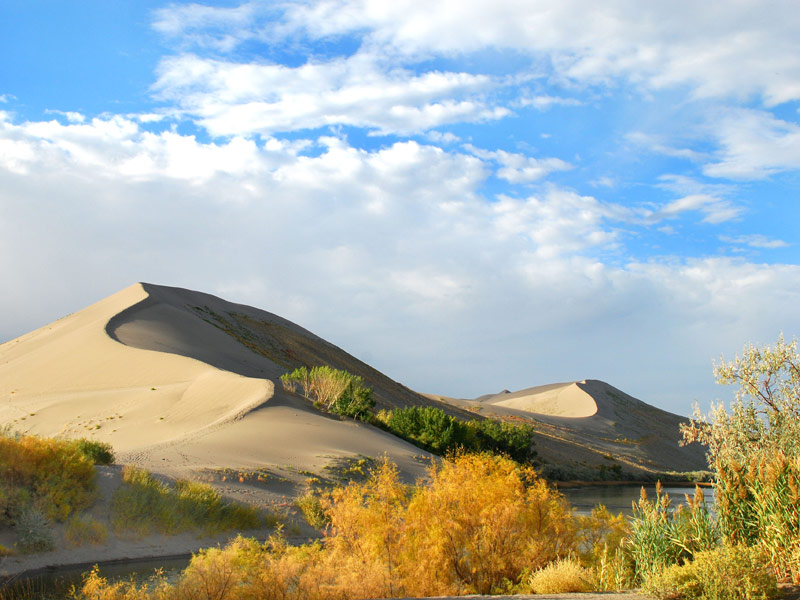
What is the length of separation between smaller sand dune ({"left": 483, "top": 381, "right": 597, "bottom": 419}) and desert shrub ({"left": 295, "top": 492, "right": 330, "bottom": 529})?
285 ft

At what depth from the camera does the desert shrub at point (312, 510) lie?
25188 mm

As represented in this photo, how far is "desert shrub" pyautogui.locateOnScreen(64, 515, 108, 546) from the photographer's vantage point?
19.6 meters

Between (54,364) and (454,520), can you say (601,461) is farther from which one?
(454,520)

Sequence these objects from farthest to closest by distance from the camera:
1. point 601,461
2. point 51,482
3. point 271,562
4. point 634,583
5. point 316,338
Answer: point 316,338, point 601,461, point 51,482, point 271,562, point 634,583

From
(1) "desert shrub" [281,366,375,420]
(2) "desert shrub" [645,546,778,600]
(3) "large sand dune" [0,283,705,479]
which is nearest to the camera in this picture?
(2) "desert shrub" [645,546,778,600]

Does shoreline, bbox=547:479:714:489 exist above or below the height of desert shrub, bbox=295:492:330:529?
below

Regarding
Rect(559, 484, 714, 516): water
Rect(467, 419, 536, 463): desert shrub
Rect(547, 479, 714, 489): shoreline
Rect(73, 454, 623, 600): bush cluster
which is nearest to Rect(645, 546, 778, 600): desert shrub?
Rect(73, 454, 623, 600): bush cluster

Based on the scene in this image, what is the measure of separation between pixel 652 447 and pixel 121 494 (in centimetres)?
8266

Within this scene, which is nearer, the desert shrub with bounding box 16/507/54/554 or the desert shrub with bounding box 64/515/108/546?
the desert shrub with bounding box 16/507/54/554

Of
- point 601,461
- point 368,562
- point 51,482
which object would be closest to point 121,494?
point 51,482

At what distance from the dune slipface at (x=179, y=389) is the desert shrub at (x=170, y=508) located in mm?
2211

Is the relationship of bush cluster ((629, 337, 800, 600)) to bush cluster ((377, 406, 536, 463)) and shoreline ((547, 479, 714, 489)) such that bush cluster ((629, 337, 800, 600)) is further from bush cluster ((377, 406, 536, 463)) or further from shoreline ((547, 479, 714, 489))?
shoreline ((547, 479, 714, 489))

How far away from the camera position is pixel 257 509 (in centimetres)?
2484

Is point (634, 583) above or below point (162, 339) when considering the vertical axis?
below
